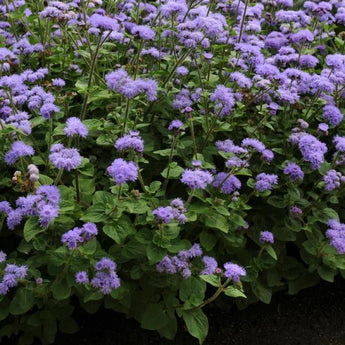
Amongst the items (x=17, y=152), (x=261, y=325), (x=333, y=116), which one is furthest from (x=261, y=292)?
(x=17, y=152)

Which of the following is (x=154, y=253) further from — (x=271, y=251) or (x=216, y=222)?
(x=271, y=251)

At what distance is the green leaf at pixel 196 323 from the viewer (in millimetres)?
2334

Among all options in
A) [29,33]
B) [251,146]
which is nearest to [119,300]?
[251,146]

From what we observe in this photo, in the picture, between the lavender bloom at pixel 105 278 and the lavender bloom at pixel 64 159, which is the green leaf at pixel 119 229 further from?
the lavender bloom at pixel 64 159

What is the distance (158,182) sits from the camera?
8.14ft

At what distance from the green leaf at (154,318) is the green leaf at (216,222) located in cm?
50

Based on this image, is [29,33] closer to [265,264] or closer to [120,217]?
[120,217]

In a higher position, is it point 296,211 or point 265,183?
point 265,183

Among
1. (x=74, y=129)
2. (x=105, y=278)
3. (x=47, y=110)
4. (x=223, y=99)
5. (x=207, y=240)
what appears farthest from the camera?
(x=223, y=99)

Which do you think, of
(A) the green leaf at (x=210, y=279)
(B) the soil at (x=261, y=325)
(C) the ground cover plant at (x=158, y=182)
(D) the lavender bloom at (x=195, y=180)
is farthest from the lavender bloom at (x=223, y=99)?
(B) the soil at (x=261, y=325)

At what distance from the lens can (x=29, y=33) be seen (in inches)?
143

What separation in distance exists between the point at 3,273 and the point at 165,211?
82 cm

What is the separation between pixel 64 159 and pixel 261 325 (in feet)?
5.53

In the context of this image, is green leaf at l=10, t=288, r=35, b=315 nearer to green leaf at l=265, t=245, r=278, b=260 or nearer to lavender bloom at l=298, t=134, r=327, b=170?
green leaf at l=265, t=245, r=278, b=260
